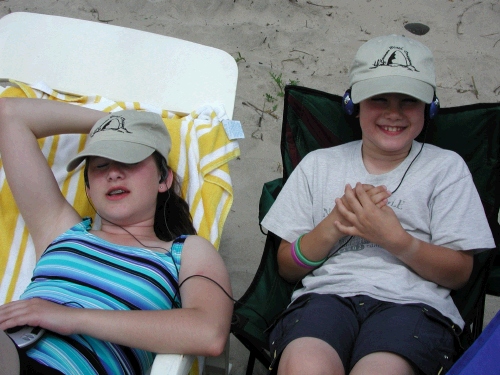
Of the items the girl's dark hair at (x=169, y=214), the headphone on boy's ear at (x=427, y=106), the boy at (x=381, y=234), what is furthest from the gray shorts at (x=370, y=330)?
Answer: the headphone on boy's ear at (x=427, y=106)

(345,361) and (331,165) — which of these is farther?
(331,165)

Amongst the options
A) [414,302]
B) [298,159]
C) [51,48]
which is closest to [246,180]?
[298,159]

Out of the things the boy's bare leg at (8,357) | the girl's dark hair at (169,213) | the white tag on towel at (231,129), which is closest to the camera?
the boy's bare leg at (8,357)

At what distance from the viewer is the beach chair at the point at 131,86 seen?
86.4 inches

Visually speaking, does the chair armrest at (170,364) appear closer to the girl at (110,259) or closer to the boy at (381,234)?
the girl at (110,259)

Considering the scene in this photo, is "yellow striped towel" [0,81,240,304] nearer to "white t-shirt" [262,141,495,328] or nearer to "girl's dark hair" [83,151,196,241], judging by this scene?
"girl's dark hair" [83,151,196,241]

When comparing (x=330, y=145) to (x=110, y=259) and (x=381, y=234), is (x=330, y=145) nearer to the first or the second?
(x=381, y=234)

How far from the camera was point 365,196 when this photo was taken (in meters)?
1.75

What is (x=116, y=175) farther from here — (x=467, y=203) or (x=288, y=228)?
(x=467, y=203)

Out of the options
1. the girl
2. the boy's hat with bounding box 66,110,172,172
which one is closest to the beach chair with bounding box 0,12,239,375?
the girl

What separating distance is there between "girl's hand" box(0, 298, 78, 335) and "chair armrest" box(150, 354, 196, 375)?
0.83 feet

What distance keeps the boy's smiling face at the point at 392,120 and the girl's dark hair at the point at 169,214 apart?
27.5 inches

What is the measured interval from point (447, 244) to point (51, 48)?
1.80 metres

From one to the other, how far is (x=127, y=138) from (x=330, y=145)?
818mm
